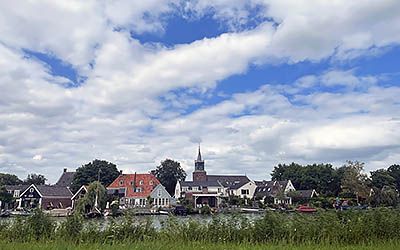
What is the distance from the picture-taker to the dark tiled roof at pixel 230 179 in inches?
4460

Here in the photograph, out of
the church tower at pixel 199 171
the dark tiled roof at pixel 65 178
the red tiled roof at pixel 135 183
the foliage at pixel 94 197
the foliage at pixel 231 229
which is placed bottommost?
the foliage at pixel 231 229

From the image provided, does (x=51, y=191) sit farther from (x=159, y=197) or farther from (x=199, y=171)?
(x=199, y=171)

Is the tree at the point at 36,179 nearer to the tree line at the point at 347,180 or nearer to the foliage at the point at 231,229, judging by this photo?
the tree line at the point at 347,180

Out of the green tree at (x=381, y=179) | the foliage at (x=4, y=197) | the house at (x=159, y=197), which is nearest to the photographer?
the foliage at (x=4, y=197)

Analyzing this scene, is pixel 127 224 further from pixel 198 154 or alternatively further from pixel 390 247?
pixel 198 154

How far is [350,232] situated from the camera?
14.3 meters

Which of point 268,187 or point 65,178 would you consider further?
point 65,178

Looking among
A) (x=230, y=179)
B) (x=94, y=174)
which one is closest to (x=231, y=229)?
(x=94, y=174)

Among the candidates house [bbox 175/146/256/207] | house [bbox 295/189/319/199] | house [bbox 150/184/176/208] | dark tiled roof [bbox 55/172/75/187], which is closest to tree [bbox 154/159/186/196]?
house [bbox 175/146/256/207]

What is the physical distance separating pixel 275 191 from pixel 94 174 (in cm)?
3992

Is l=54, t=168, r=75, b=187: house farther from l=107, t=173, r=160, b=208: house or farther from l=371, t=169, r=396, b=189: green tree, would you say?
l=371, t=169, r=396, b=189: green tree

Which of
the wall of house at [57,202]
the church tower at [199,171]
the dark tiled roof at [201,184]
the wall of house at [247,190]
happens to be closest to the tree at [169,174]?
the dark tiled roof at [201,184]

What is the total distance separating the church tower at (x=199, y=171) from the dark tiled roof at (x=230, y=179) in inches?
67.3

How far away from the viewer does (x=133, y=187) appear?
86.9 m
